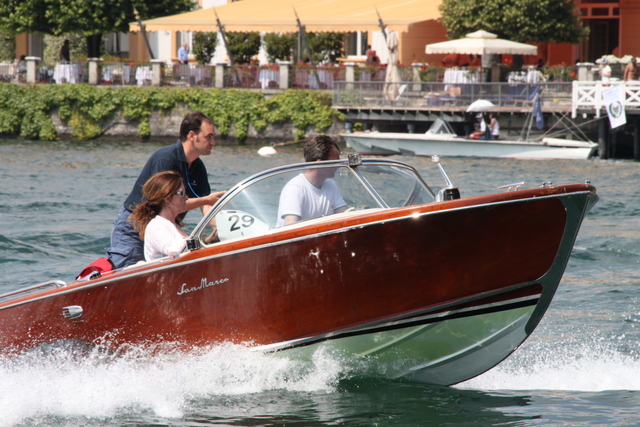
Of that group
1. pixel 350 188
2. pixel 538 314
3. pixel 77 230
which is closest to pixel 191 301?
pixel 350 188

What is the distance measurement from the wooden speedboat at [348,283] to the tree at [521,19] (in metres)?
25.0

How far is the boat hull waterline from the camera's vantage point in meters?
23.5

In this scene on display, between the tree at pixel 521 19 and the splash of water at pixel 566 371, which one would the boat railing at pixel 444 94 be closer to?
the tree at pixel 521 19

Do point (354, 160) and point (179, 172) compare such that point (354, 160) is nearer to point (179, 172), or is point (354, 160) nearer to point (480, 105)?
point (179, 172)

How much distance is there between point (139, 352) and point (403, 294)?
1.75 meters

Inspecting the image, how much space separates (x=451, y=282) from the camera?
5.52m

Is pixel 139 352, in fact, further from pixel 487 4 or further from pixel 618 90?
pixel 487 4

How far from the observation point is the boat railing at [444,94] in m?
25.3

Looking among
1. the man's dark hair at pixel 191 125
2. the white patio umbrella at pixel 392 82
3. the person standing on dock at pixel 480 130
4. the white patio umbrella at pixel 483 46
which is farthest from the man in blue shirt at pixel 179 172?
the white patio umbrella at pixel 483 46

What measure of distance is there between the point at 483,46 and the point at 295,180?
2208 cm

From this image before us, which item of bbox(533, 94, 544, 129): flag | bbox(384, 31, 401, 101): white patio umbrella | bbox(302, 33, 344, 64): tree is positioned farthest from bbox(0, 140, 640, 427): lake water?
bbox(302, 33, 344, 64): tree

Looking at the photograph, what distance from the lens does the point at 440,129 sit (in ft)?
81.8

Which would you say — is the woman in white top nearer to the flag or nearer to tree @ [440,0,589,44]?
the flag

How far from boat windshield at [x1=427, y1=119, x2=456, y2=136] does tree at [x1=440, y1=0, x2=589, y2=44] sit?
20.2 feet
